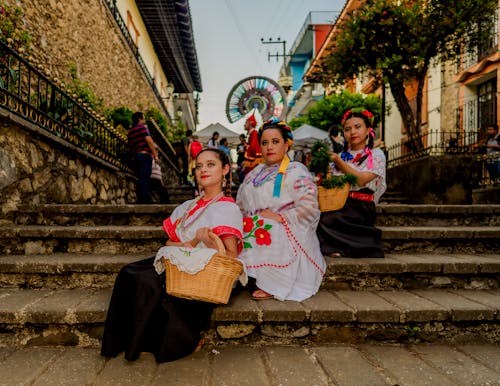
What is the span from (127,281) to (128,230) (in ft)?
4.16

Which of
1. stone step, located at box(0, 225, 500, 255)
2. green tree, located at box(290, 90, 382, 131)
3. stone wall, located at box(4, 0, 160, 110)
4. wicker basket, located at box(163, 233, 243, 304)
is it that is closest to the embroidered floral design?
wicker basket, located at box(163, 233, 243, 304)

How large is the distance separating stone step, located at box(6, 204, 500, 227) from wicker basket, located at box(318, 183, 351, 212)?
1.10 metres

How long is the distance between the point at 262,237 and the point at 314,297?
2.03 ft

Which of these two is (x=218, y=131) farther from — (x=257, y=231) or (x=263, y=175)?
(x=257, y=231)

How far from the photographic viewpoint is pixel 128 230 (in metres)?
3.64

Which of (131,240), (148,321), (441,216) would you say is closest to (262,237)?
(148,321)

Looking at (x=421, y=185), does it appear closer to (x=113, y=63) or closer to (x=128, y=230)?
(x=128, y=230)

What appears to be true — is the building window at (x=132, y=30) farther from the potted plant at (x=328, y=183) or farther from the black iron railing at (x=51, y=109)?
the potted plant at (x=328, y=183)

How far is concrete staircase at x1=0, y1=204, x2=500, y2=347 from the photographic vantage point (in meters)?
2.61

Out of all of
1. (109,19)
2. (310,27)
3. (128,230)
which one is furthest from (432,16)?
(310,27)

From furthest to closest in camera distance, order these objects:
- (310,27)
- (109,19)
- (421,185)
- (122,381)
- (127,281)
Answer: (310,27) < (109,19) < (421,185) < (127,281) < (122,381)

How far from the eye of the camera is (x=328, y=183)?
3.51 m

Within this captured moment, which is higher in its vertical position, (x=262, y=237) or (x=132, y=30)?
(x=132, y=30)

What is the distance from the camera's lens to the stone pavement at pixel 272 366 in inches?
82.7
